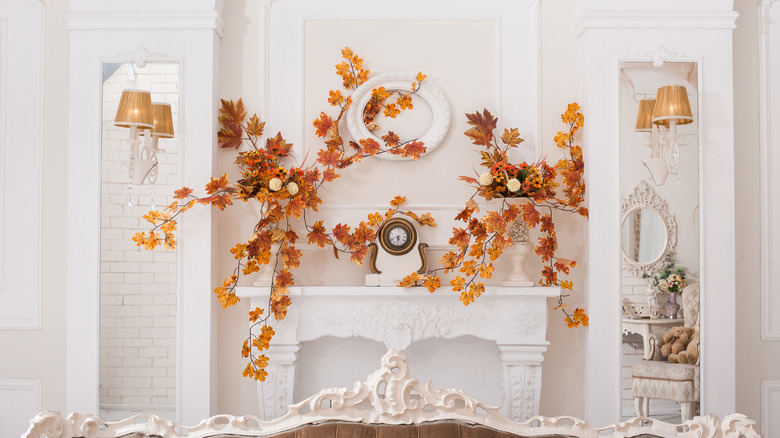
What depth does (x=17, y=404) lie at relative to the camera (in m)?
2.69

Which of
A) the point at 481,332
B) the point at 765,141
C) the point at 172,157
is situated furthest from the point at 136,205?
the point at 765,141

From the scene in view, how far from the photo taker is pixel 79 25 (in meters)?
2.62

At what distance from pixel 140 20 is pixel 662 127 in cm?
235

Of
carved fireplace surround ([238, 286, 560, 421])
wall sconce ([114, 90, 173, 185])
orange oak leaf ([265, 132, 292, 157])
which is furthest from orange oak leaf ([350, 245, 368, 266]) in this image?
wall sconce ([114, 90, 173, 185])

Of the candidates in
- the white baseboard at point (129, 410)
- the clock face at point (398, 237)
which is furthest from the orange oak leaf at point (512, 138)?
the white baseboard at point (129, 410)

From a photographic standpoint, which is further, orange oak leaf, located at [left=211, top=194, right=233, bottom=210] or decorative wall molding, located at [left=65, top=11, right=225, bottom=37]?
decorative wall molding, located at [left=65, top=11, right=225, bottom=37]

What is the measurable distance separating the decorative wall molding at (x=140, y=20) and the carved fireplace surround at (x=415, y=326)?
125 centimetres

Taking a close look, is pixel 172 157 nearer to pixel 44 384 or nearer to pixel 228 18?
pixel 228 18

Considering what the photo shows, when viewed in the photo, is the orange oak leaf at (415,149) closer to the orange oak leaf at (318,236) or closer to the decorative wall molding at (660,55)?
the orange oak leaf at (318,236)

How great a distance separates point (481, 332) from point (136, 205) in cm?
161

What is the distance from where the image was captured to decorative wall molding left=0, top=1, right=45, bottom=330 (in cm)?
271

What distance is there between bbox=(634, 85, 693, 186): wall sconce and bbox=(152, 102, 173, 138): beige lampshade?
204 centimetres

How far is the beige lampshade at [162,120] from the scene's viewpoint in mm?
2551

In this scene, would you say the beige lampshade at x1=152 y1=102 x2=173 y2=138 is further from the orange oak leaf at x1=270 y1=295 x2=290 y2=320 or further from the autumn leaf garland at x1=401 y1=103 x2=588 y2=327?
the autumn leaf garland at x1=401 y1=103 x2=588 y2=327
